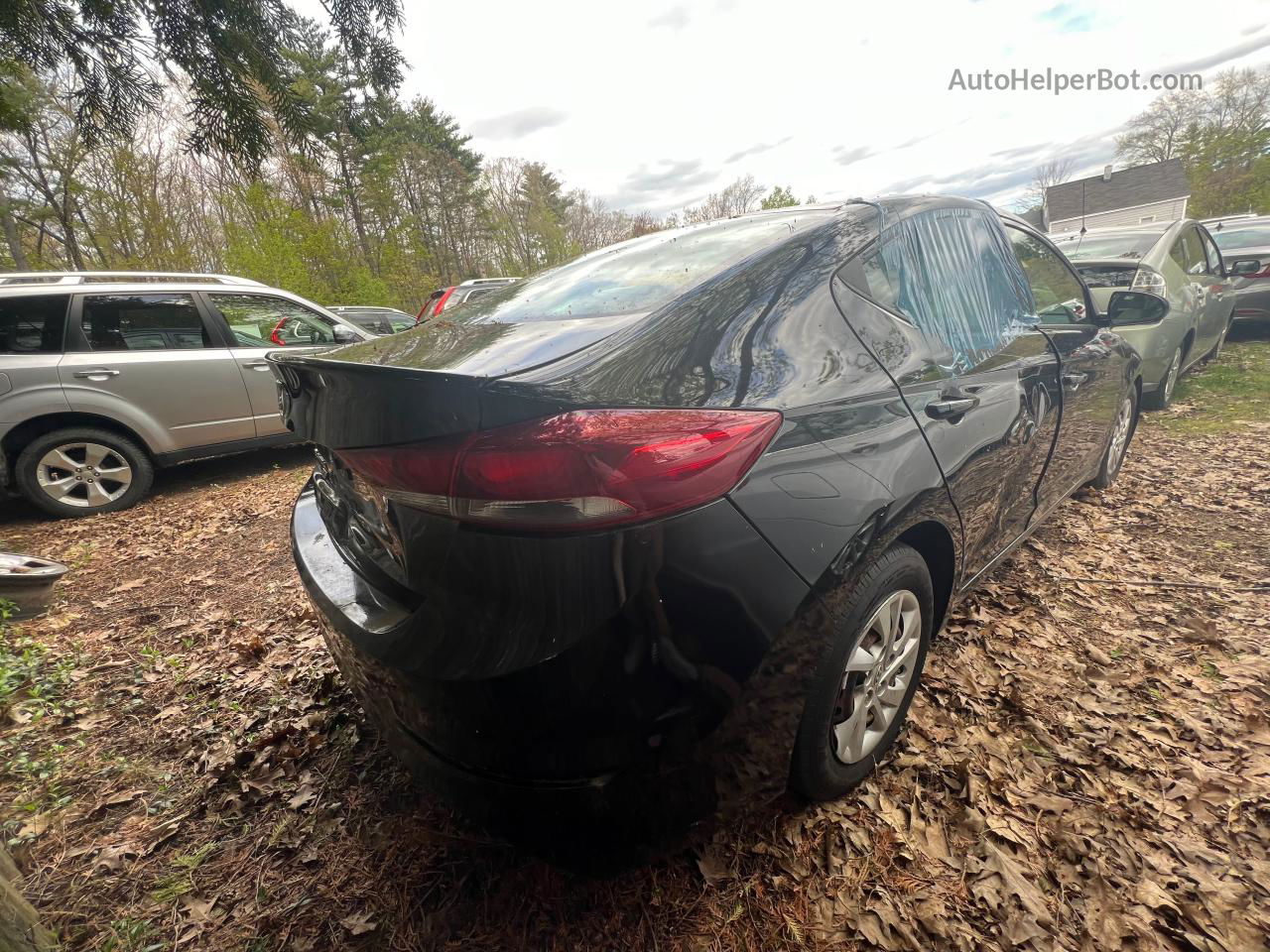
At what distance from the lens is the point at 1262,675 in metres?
2.17

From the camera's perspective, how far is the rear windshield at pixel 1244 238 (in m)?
8.16

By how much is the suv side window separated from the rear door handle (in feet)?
19.9

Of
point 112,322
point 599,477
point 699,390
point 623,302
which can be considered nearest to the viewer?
point 599,477

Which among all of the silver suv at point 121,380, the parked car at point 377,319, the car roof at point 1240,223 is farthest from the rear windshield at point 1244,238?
the parked car at point 377,319

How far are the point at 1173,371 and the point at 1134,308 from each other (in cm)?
337

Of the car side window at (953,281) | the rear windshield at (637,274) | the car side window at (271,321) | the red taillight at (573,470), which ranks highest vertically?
the car side window at (271,321)

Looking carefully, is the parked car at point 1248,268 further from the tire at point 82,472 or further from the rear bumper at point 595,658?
the tire at point 82,472

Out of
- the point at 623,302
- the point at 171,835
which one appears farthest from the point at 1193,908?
the point at 171,835

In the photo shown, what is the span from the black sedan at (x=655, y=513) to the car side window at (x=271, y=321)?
443 centimetres

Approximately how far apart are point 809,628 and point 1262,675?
2.15 meters

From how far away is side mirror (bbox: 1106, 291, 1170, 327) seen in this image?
2.98 m

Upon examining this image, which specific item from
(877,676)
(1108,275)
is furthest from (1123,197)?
(877,676)

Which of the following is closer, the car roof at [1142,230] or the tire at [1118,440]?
the tire at [1118,440]

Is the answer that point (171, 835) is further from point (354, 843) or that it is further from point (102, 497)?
point (102, 497)
